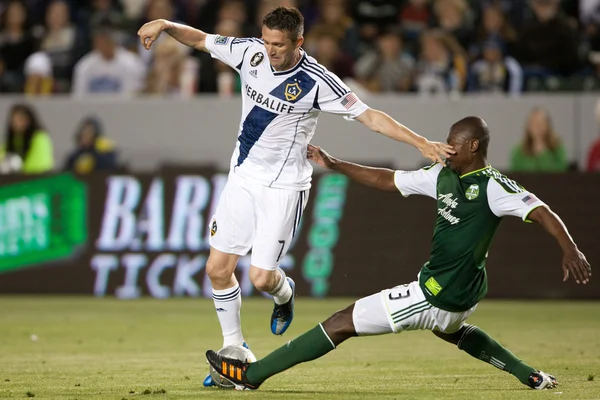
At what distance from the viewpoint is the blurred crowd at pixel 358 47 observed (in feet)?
54.9

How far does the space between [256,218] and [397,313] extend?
168 centimetres

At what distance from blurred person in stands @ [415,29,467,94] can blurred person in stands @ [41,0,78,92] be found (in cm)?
591

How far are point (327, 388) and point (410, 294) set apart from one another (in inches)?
37.5

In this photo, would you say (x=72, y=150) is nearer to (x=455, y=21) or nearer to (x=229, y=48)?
(x=455, y=21)

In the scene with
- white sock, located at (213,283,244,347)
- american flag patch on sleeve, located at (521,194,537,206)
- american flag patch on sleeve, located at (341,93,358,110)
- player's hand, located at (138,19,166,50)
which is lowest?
white sock, located at (213,283,244,347)

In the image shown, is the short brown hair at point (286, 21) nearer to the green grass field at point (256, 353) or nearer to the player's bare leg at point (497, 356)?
the player's bare leg at point (497, 356)

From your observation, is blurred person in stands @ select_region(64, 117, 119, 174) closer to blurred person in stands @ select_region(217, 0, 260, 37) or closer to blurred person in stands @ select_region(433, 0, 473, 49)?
blurred person in stands @ select_region(217, 0, 260, 37)

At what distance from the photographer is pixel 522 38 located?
17172mm

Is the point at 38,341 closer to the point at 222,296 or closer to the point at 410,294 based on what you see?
the point at 222,296

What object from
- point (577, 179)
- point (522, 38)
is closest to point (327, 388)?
point (577, 179)

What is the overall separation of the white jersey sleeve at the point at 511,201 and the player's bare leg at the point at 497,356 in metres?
1.01

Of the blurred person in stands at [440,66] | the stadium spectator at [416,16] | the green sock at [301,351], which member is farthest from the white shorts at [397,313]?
the stadium spectator at [416,16]

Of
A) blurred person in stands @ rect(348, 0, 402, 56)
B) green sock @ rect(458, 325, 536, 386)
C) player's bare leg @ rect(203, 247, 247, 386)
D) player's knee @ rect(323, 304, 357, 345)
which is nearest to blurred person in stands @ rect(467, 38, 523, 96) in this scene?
blurred person in stands @ rect(348, 0, 402, 56)

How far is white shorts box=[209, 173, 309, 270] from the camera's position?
8234 millimetres
